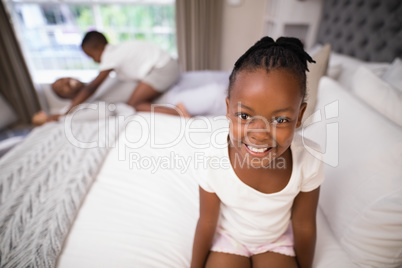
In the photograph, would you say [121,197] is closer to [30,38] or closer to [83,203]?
[83,203]

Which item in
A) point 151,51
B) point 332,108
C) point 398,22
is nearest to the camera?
point 332,108

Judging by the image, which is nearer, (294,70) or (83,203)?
(294,70)

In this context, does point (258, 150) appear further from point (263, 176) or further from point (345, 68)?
point (345, 68)

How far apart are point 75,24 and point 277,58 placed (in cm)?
371

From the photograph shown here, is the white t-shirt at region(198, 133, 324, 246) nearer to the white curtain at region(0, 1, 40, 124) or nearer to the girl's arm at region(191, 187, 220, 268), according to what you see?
the girl's arm at region(191, 187, 220, 268)

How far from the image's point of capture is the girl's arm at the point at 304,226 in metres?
0.72

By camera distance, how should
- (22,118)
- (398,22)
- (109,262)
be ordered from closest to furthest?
(109,262) → (398,22) → (22,118)

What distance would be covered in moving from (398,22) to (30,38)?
4.22 m

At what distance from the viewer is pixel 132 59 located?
2.09 m

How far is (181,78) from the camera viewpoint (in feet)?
7.48

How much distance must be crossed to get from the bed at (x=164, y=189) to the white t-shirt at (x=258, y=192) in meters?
0.05

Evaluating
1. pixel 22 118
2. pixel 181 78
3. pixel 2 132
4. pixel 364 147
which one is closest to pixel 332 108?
pixel 364 147

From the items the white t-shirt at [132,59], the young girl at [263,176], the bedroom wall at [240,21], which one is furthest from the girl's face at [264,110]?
the bedroom wall at [240,21]

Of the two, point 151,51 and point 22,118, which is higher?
point 151,51
